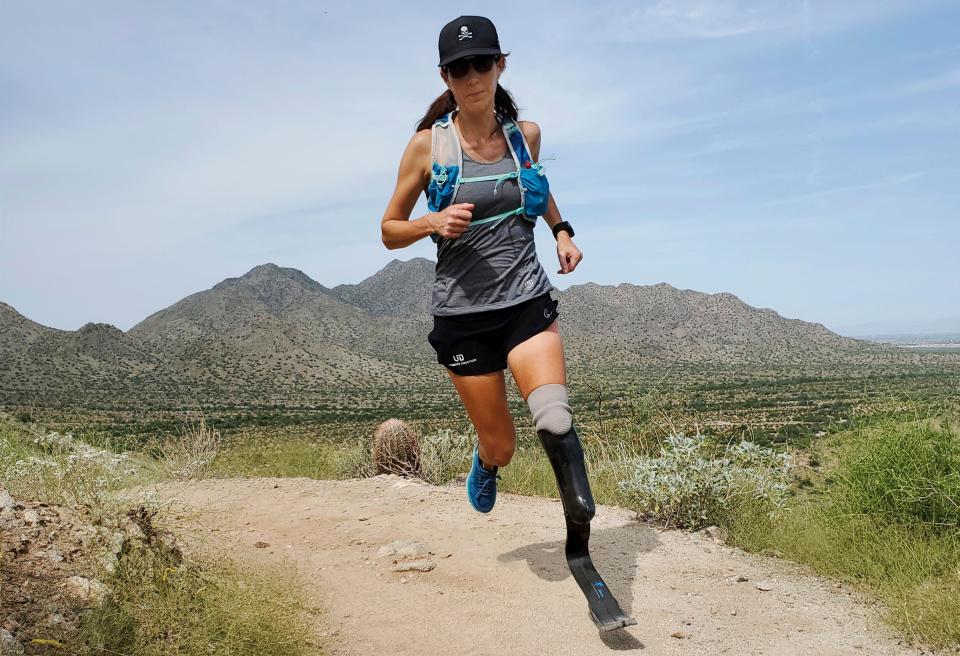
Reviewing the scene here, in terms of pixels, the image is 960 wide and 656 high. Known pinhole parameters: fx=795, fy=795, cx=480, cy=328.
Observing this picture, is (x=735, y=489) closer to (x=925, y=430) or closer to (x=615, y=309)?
(x=925, y=430)

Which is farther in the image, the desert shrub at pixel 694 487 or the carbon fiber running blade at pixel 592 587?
the desert shrub at pixel 694 487

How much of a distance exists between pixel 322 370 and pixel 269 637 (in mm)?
67570

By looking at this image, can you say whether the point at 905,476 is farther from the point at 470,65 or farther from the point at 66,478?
the point at 66,478

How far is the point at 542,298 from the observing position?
12.9 feet

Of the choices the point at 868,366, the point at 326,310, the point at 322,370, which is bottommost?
the point at 868,366

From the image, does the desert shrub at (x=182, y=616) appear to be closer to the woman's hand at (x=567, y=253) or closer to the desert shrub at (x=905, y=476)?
the woman's hand at (x=567, y=253)

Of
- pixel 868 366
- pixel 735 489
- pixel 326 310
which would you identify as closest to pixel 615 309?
pixel 868 366

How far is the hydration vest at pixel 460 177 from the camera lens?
12.6 feet

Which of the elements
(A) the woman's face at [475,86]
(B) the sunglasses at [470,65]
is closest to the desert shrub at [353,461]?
(A) the woman's face at [475,86]

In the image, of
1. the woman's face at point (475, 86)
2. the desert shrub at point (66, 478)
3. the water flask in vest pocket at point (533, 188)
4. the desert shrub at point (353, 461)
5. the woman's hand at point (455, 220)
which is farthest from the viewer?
the desert shrub at point (353, 461)

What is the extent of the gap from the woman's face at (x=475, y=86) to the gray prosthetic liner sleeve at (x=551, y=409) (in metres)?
1.42

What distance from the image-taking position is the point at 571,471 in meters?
3.76

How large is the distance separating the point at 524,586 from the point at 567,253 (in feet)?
6.30

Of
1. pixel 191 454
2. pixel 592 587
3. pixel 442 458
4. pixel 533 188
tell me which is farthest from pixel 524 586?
pixel 191 454
